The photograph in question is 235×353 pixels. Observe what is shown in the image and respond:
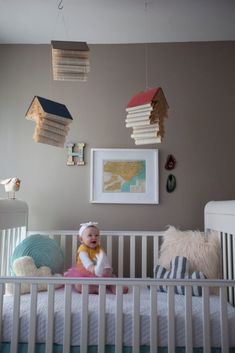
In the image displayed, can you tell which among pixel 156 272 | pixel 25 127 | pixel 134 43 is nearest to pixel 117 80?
pixel 134 43

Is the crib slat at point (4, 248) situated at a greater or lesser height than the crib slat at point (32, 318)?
Answer: greater

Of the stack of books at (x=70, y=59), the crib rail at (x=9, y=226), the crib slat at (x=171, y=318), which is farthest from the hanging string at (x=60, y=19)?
the crib slat at (x=171, y=318)

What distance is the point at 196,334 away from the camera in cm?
125

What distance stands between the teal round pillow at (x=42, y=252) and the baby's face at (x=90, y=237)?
20cm

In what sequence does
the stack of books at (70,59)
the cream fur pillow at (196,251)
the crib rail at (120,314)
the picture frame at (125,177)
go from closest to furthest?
the crib rail at (120,314)
the stack of books at (70,59)
the cream fur pillow at (196,251)
the picture frame at (125,177)

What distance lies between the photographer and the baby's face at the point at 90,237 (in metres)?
1.77

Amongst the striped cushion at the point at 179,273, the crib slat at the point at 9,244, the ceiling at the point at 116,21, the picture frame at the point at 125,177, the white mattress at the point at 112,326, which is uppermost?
the ceiling at the point at 116,21

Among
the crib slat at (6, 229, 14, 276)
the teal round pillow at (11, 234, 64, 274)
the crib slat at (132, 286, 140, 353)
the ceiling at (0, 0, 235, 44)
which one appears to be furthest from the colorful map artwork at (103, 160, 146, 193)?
the crib slat at (132, 286, 140, 353)

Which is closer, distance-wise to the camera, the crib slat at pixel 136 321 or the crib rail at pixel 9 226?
the crib slat at pixel 136 321

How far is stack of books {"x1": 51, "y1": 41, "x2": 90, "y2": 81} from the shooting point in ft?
4.84

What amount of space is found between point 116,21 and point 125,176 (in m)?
1.01

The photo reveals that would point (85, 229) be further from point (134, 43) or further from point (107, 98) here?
point (134, 43)

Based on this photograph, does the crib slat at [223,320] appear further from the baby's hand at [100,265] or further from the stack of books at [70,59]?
the stack of books at [70,59]

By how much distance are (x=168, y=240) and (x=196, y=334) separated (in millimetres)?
684
